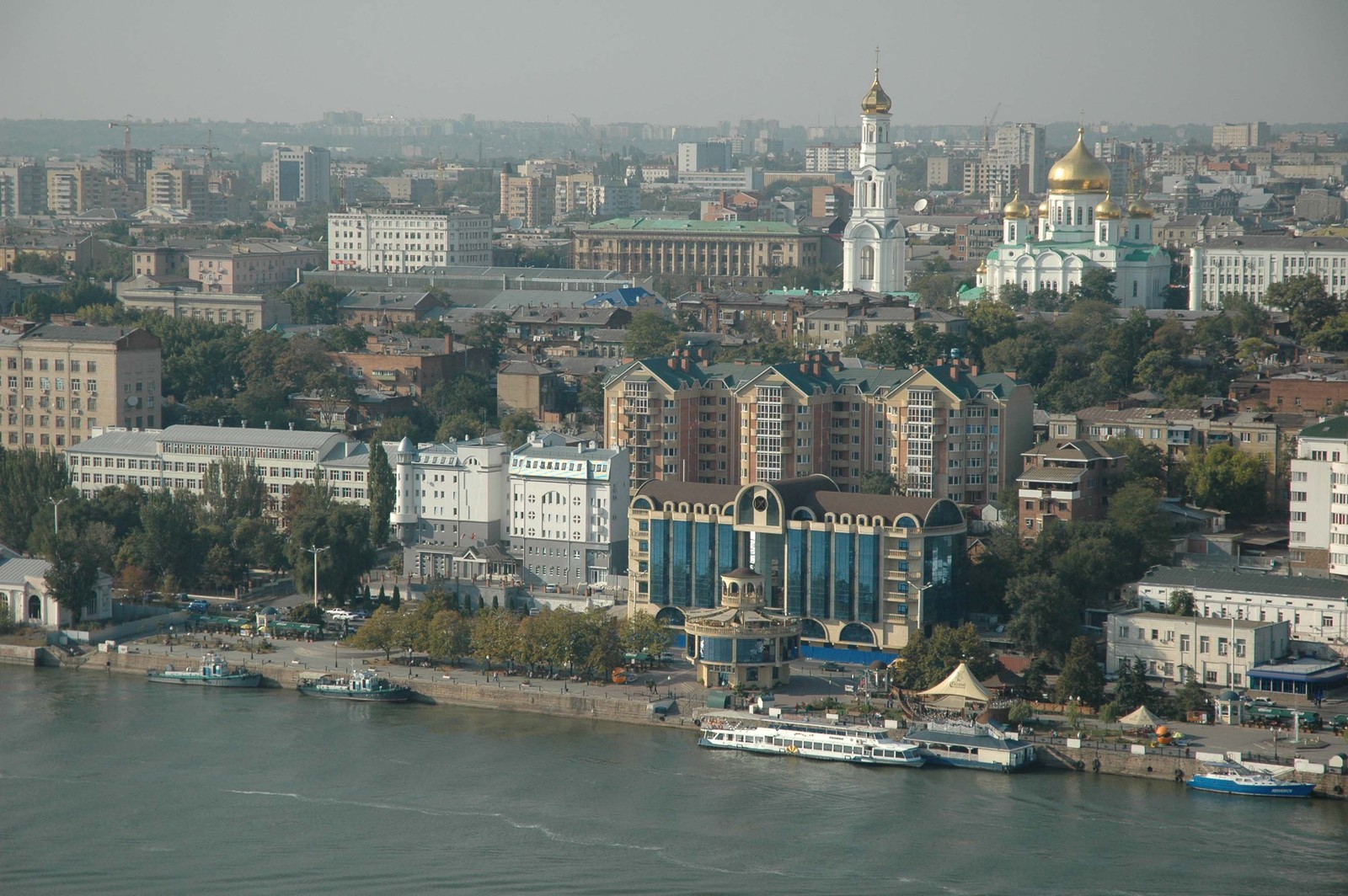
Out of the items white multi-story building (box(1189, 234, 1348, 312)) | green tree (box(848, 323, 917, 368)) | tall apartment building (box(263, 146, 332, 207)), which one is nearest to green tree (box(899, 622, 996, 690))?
green tree (box(848, 323, 917, 368))

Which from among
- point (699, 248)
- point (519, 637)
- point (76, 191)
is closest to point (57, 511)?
point (519, 637)

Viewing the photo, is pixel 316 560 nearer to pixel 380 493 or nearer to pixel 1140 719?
pixel 380 493

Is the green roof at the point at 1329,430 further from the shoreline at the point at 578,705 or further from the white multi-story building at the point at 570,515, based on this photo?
the white multi-story building at the point at 570,515

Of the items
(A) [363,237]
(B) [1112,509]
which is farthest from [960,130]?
(B) [1112,509]

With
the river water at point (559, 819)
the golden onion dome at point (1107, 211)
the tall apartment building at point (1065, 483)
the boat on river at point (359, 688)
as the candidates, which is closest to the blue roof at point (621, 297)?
the golden onion dome at point (1107, 211)

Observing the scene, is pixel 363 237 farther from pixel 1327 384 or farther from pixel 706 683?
pixel 706 683

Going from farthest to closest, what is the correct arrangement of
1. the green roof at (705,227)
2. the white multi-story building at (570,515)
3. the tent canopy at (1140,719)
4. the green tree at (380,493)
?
the green roof at (705,227)
the green tree at (380,493)
the white multi-story building at (570,515)
the tent canopy at (1140,719)
